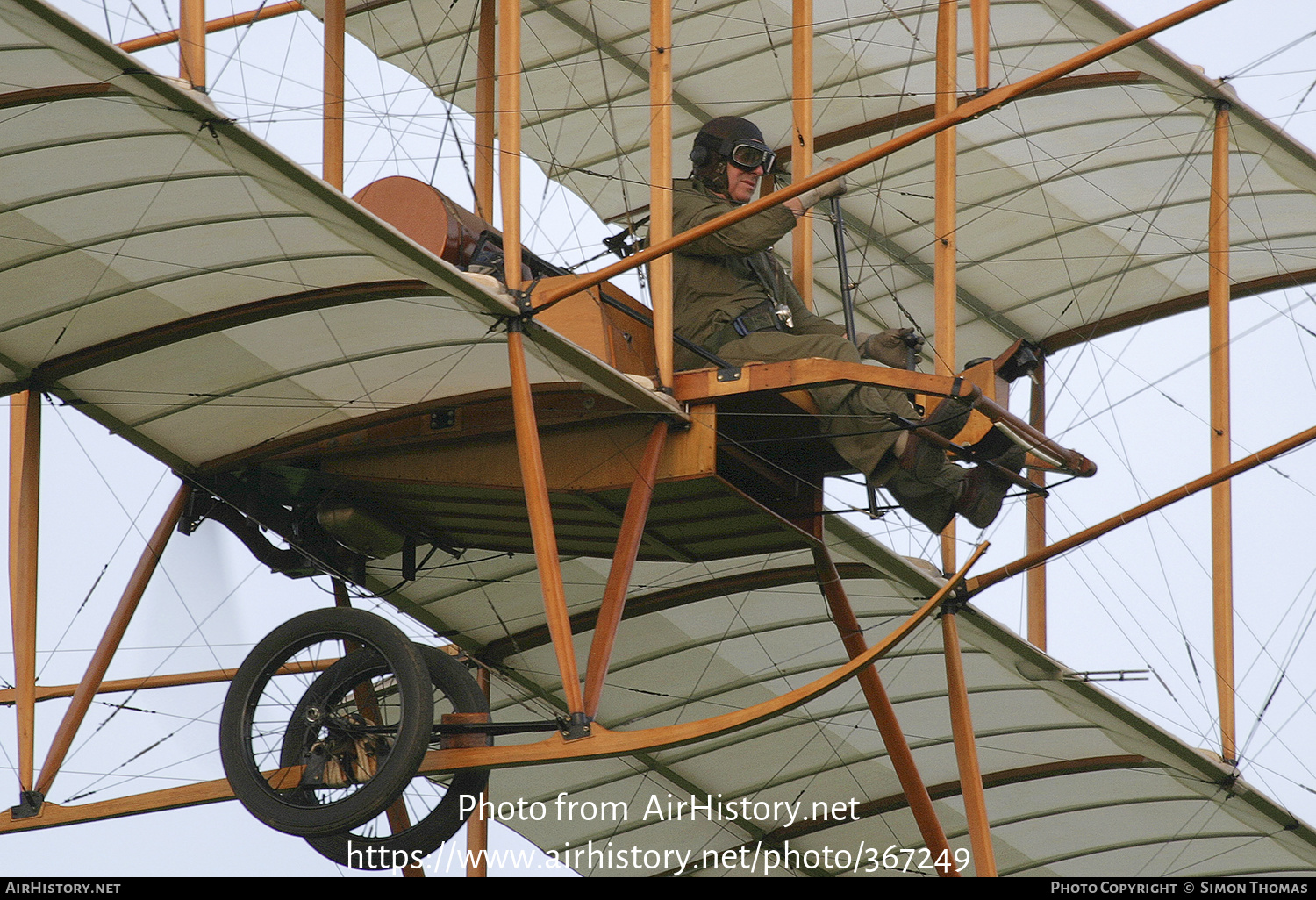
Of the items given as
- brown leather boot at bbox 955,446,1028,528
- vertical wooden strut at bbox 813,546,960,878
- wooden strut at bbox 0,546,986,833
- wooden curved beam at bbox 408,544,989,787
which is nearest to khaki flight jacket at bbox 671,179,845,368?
brown leather boot at bbox 955,446,1028,528

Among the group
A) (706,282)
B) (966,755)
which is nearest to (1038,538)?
(966,755)

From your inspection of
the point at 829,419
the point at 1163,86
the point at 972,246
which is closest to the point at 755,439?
the point at 829,419

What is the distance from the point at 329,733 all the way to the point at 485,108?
5.46 meters

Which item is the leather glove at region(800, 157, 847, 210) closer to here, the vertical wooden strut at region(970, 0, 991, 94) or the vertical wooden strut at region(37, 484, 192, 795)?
the vertical wooden strut at region(970, 0, 991, 94)

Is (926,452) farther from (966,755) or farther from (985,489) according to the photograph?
(966,755)

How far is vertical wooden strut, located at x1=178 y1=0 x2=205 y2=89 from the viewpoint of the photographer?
41.5ft

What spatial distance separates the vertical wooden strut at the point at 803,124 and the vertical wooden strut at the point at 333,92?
3.47 m

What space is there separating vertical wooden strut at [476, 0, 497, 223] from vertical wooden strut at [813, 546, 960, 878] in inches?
145

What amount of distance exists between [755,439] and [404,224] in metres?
2.83

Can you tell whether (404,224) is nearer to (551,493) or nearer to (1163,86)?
(551,493)

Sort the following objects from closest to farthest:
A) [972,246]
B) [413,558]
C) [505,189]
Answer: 1. [505,189]
2. [413,558]
3. [972,246]

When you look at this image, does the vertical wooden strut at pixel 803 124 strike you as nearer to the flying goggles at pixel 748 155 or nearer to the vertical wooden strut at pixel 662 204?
the flying goggles at pixel 748 155
